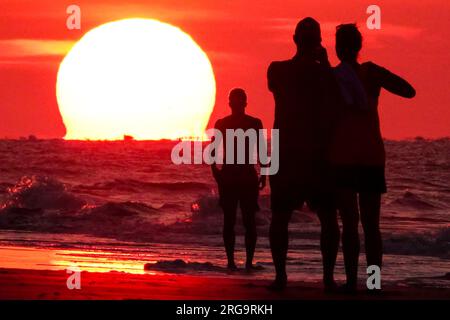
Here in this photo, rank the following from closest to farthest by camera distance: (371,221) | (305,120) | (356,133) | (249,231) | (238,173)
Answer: (356,133) → (305,120) → (371,221) → (238,173) → (249,231)

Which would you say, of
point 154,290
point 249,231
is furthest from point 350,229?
point 249,231

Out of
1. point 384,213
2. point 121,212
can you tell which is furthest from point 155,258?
point 384,213

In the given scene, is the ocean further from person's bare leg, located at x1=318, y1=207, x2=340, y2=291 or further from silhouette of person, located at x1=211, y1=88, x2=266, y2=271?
person's bare leg, located at x1=318, y1=207, x2=340, y2=291

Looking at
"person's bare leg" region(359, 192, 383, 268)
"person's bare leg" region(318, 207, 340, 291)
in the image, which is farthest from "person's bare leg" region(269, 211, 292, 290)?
"person's bare leg" region(359, 192, 383, 268)

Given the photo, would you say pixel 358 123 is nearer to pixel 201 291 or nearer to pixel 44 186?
pixel 201 291

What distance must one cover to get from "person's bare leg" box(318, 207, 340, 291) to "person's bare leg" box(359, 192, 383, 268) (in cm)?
22

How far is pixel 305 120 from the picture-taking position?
27.0ft

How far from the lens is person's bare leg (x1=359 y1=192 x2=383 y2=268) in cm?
830

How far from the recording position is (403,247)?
17141 mm

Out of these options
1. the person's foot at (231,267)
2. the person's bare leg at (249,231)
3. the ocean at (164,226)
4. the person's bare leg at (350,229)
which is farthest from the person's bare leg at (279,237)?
the person's foot at (231,267)

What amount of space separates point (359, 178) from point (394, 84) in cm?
74

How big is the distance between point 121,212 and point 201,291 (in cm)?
1858

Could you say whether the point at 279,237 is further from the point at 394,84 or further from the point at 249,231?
the point at 249,231
